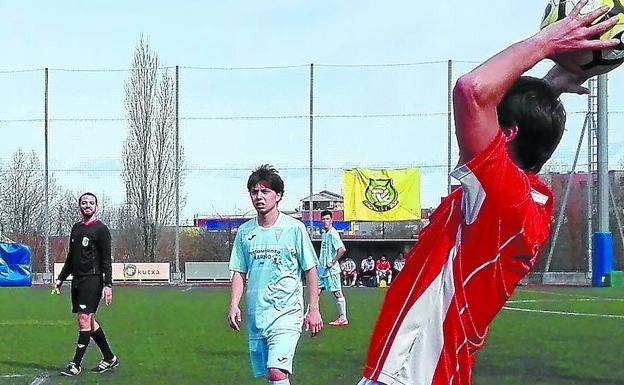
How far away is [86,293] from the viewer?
11.0 meters

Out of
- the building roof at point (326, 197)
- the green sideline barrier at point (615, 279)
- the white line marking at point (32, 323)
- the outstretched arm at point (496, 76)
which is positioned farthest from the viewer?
the building roof at point (326, 197)

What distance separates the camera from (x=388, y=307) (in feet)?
9.05

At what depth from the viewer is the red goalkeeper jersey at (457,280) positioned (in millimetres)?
2539

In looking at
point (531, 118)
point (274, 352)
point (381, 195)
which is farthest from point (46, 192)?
point (531, 118)

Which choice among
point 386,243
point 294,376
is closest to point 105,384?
point 294,376

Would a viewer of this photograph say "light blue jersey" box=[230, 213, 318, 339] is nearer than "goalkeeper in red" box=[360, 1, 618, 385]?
No

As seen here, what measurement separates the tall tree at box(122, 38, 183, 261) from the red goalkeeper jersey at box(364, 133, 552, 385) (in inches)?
1469

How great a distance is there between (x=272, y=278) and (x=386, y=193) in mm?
28633

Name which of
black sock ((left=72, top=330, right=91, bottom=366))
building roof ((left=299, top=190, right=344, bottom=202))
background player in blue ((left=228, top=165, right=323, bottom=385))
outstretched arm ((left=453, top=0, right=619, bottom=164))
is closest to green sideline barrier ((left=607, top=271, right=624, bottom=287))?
building roof ((left=299, top=190, right=344, bottom=202))

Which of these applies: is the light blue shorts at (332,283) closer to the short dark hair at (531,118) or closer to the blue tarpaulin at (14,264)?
the short dark hair at (531,118)

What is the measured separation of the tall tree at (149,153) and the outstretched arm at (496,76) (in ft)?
123

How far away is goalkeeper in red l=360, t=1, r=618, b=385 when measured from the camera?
2436 millimetres

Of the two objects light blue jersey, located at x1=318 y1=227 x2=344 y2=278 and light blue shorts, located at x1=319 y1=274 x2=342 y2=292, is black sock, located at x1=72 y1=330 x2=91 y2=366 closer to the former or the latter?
light blue shorts, located at x1=319 y1=274 x2=342 y2=292

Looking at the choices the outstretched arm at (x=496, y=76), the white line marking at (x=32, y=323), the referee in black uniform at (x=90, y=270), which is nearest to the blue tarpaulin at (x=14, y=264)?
the white line marking at (x=32, y=323)
